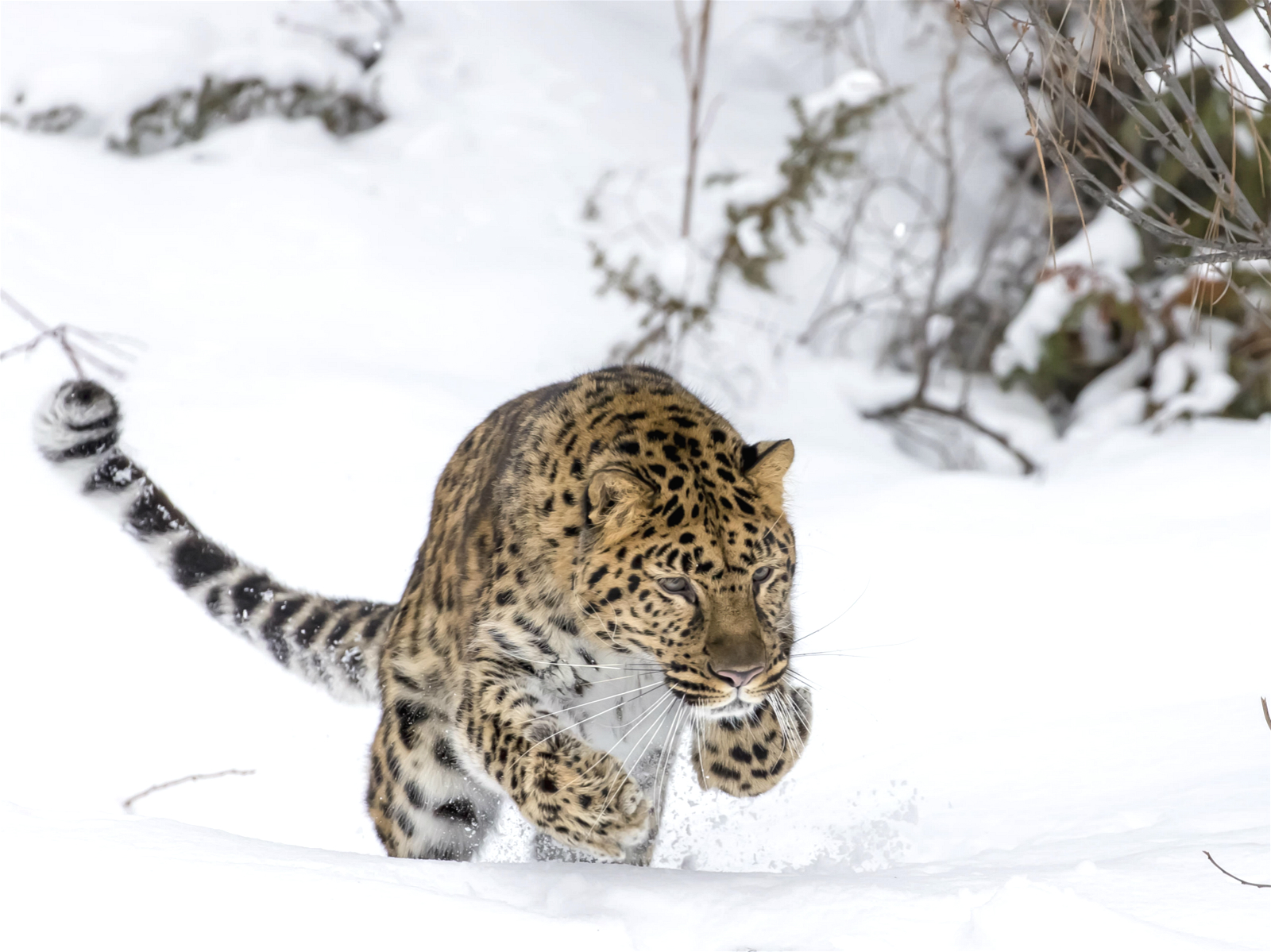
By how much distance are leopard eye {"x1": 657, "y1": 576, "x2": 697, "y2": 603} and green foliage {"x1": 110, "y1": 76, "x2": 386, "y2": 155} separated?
25.7 ft

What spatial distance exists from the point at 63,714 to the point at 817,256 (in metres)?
7.11

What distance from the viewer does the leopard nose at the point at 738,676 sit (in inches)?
120

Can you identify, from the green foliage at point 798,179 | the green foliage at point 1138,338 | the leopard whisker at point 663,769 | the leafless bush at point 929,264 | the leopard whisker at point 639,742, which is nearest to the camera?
the leopard whisker at point 639,742

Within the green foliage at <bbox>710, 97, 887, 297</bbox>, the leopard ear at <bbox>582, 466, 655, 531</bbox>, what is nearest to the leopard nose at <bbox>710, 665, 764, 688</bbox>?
the leopard ear at <bbox>582, 466, 655, 531</bbox>

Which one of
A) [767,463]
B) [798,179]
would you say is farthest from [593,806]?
[798,179]

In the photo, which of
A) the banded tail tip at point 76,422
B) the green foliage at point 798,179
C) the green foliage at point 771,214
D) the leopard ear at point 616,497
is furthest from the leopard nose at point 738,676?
the green foliage at point 798,179

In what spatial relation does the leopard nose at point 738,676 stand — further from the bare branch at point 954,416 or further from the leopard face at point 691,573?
the bare branch at point 954,416

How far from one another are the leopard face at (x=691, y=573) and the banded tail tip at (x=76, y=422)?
1.76 metres

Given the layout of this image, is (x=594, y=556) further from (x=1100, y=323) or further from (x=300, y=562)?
(x=1100, y=323)

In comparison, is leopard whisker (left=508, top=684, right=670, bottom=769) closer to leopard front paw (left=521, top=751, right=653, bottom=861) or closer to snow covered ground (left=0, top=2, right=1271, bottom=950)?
leopard front paw (left=521, top=751, right=653, bottom=861)

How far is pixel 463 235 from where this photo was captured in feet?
32.4

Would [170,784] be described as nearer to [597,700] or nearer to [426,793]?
[426,793]

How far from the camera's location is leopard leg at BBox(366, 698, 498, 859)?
374 centimetres

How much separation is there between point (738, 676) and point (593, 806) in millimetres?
448
